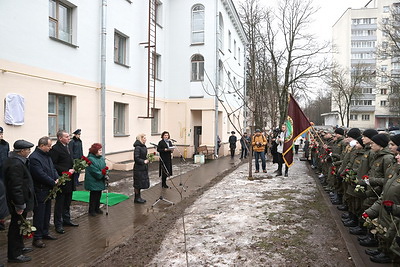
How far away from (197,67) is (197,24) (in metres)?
2.76

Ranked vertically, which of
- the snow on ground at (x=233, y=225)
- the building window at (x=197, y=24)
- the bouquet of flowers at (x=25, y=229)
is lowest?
the snow on ground at (x=233, y=225)

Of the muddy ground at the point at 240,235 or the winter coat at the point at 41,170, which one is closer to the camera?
the muddy ground at the point at 240,235

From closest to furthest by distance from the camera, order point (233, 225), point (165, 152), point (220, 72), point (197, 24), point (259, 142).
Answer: point (233, 225), point (165, 152), point (259, 142), point (197, 24), point (220, 72)

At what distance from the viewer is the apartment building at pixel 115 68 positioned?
904cm

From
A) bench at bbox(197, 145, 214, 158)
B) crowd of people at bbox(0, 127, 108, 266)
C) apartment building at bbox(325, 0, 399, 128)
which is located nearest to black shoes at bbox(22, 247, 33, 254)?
crowd of people at bbox(0, 127, 108, 266)

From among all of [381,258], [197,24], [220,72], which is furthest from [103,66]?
[381,258]

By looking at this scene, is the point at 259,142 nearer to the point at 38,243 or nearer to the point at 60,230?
the point at 60,230

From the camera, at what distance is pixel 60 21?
423 inches

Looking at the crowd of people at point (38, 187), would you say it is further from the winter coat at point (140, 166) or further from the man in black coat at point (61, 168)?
the winter coat at point (140, 166)

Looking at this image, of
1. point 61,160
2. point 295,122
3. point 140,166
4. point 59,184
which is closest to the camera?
point 59,184

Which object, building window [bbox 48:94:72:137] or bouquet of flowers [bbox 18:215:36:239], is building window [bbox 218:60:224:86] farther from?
bouquet of flowers [bbox 18:215:36:239]

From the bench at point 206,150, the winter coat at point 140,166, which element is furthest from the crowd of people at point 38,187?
the bench at point 206,150

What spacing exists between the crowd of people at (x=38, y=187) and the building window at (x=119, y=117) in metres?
7.49

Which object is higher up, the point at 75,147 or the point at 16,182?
the point at 75,147
